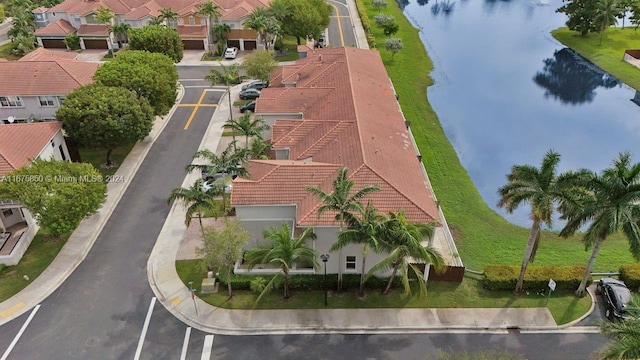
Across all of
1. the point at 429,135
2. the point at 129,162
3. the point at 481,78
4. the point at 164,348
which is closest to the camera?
the point at 164,348

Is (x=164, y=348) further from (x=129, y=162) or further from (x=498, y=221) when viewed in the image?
(x=498, y=221)

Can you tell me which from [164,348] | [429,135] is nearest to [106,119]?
[164,348]

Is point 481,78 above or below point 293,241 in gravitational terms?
below

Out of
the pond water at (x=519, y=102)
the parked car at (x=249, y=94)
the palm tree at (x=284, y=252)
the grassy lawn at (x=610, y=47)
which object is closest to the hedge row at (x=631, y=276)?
the pond water at (x=519, y=102)

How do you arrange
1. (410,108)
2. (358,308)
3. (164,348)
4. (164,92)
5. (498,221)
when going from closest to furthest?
(164,348)
(358,308)
(498,221)
(164,92)
(410,108)

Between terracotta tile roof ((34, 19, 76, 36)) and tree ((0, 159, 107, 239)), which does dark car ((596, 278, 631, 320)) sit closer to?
tree ((0, 159, 107, 239))

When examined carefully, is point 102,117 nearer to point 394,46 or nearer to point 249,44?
point 249,44

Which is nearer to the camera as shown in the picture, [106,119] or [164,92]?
[106,119]
